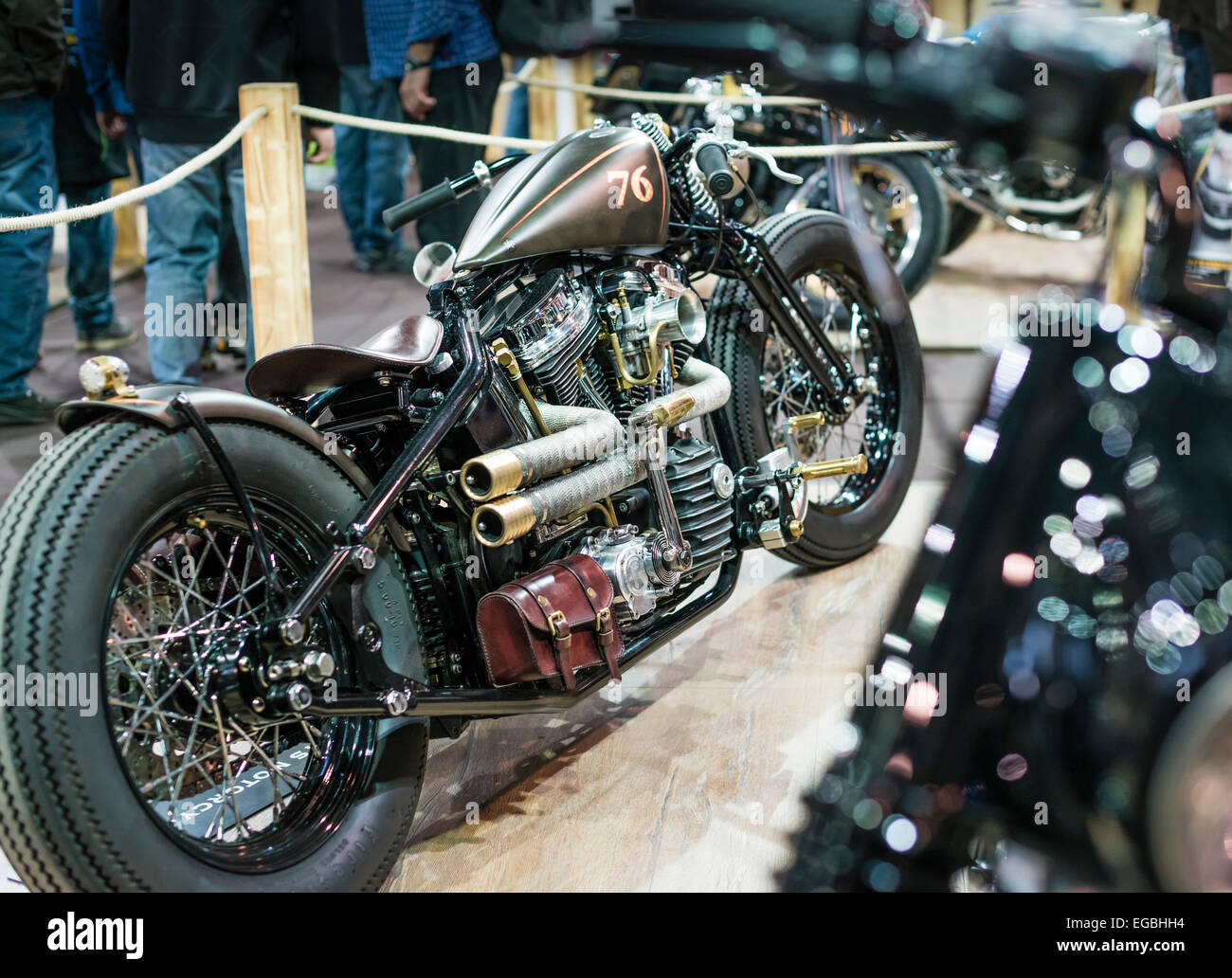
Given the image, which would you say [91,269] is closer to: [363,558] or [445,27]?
[445,27]

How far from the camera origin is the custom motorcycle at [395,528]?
1.79 m

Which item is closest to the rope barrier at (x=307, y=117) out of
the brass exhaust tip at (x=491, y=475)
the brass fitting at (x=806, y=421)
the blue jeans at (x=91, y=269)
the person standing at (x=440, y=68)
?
the person standing at (x=440, y=68)

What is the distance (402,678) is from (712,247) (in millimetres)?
1357

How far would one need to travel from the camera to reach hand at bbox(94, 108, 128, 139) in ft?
17.3

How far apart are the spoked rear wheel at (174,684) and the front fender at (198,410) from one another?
2cm

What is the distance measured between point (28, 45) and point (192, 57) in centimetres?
56

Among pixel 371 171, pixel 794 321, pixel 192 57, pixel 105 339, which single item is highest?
pixel 192 57

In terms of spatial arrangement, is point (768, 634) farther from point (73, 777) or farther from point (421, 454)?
point (73, 777)

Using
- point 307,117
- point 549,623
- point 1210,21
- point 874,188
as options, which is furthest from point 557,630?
point 874,188

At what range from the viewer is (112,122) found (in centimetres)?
529

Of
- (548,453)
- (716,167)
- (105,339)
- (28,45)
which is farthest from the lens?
(105,339)

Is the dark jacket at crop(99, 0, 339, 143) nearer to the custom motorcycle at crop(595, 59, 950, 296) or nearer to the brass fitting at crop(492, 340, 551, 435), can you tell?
the custom motorcycle at crop(595, 59, 950, 296)

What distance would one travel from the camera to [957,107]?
3.70ft

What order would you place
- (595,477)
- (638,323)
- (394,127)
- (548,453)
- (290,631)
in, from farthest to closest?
(394,127), (638,323), (595,477), (548,453), (290,631)
